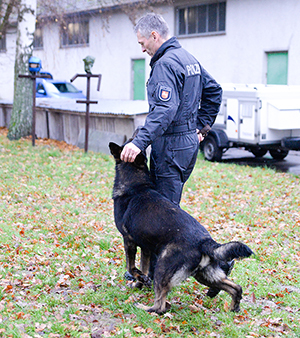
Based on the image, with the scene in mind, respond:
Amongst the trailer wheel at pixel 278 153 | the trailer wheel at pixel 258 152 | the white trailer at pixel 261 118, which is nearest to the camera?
the white trailer at pixel 261 118

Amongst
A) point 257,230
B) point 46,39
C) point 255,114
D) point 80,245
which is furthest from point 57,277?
point 46,39

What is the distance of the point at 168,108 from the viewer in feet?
11.2

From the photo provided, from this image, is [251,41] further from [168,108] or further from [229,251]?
[229,251]

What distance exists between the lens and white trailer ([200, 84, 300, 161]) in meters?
10.5

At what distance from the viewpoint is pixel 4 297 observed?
12.8ft

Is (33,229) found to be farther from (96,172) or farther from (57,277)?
(96,172)

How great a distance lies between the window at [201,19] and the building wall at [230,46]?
1.08ft

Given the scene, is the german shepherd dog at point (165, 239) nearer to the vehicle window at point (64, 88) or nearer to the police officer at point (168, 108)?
the police officer at point (168, 108)

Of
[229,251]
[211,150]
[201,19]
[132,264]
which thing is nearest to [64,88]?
[201,19]

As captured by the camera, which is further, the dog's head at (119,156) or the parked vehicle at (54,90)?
the parked vehicle at (54,90)

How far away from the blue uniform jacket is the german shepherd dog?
0.41m

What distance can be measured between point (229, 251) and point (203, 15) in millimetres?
17251

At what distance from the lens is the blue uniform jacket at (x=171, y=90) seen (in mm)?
3398

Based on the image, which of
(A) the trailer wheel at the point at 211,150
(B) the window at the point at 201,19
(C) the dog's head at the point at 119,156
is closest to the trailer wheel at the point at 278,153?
(A) the trailer wheel at the point at 211,150
